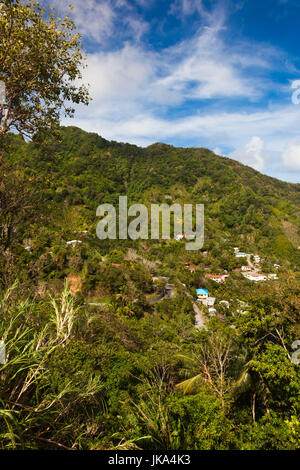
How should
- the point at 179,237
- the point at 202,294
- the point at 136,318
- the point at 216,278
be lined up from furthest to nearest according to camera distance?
the point at 179,237 → the point at 216,278 → the point at 202,294 → the point at 136,318

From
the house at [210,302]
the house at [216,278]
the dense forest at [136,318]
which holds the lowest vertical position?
the house at [210,302]

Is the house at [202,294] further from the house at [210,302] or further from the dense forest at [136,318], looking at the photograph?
Result: the dense forest at [136,318]

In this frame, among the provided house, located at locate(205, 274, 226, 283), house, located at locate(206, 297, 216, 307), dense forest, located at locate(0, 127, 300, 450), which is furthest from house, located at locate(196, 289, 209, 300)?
house, located at locate(205, 274, 226, 283)

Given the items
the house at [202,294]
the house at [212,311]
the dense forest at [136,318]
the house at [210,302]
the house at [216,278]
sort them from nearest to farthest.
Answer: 1. the dense forest at [136,318]
2. the house at [212,311]
3. the house at [210,302]
4. the house at [202,294]
5. the house at [216,278]

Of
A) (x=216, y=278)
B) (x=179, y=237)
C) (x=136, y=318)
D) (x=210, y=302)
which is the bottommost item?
(x=210, y=302)

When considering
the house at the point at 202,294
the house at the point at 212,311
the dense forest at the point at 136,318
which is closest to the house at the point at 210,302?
the dense forest at the point at 136,318

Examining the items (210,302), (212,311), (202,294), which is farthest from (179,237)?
(212,311)

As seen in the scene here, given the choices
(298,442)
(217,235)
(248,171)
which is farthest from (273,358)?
(248,171)

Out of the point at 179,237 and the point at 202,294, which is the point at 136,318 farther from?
the point at 179,237
